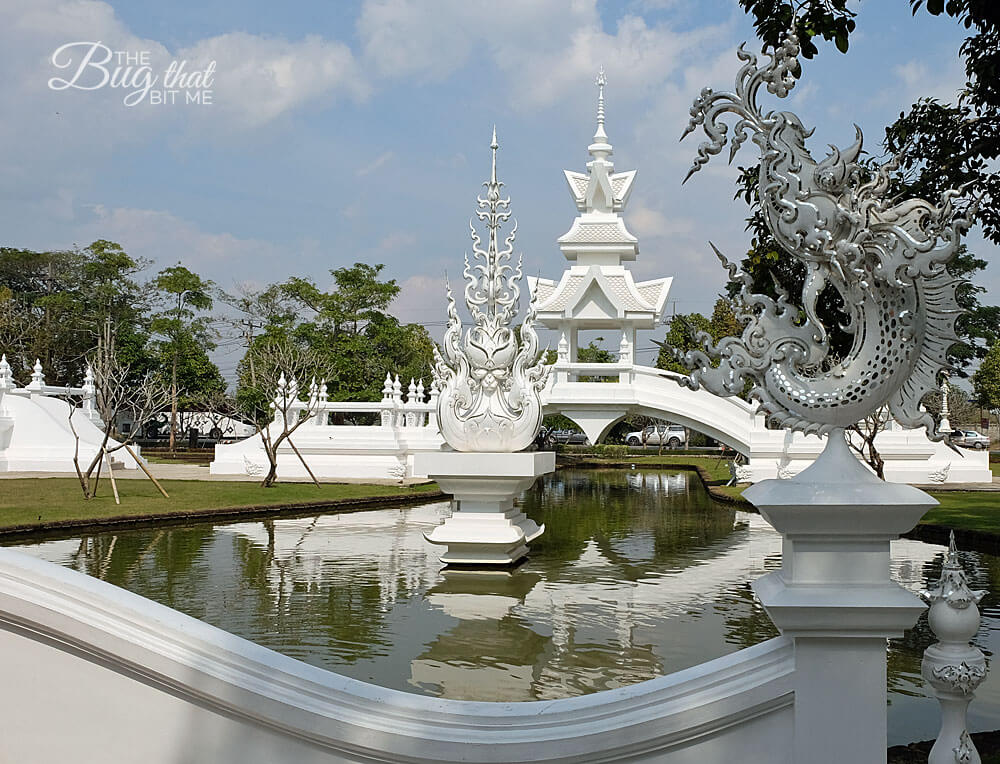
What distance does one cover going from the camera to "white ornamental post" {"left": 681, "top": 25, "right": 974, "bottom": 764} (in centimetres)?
239

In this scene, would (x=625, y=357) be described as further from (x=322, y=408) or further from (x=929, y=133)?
(x=929, y=133)

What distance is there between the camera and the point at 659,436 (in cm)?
4769

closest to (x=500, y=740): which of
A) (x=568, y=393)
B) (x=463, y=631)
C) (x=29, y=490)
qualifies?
(x=463, y=631)

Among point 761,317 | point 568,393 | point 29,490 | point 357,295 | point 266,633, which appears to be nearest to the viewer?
point 761,317

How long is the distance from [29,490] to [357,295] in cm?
1931

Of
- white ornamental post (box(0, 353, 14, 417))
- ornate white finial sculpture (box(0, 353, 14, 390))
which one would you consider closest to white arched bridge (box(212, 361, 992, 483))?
white ornamental post (box(0, 353, 14, 417))

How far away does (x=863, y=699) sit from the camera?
2.40 metres

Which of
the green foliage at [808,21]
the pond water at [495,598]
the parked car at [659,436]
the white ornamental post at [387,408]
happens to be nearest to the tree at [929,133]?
the green foliage at [808,21]

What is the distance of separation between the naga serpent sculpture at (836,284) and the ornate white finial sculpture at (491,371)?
6.61 m

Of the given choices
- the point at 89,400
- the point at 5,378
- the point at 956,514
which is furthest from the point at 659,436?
the point at 956,514

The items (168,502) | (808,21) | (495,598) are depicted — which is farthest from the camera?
(168,502)

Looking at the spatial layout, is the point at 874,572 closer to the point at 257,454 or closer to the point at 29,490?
the point at 29,490

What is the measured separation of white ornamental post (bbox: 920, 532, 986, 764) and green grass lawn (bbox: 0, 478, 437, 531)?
11.6m

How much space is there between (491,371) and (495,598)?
254 cm
